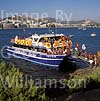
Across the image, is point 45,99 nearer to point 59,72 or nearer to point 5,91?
point 5,91

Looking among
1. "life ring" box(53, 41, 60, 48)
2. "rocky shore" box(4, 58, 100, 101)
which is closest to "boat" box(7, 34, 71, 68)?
"life ring" box(53, 41, 60, 48)

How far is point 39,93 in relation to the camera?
10.4 meters

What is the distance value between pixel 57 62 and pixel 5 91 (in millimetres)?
33670

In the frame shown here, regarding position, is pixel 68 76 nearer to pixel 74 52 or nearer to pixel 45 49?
pixel 74 52

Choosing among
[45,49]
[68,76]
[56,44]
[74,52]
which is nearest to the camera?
[68,76]

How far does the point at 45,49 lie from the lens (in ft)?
153

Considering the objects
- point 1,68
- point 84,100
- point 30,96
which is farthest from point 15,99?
point 84,100

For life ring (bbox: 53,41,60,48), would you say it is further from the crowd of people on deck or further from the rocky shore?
the rocky shore

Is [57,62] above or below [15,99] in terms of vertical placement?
below

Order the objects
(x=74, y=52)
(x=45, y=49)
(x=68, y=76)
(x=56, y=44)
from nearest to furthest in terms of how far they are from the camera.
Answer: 1. (x=68, y=76)
2. (x=74, y=52)
3. (x=56, y=44)
4. (x=45, y=49)

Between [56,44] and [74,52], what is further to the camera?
[56,44]

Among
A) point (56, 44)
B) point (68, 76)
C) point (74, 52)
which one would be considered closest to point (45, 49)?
point (56, 44)

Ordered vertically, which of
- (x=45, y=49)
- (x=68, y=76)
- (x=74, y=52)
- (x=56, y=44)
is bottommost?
(x=68, y=76)

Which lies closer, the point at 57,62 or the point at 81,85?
the point at 81,85
